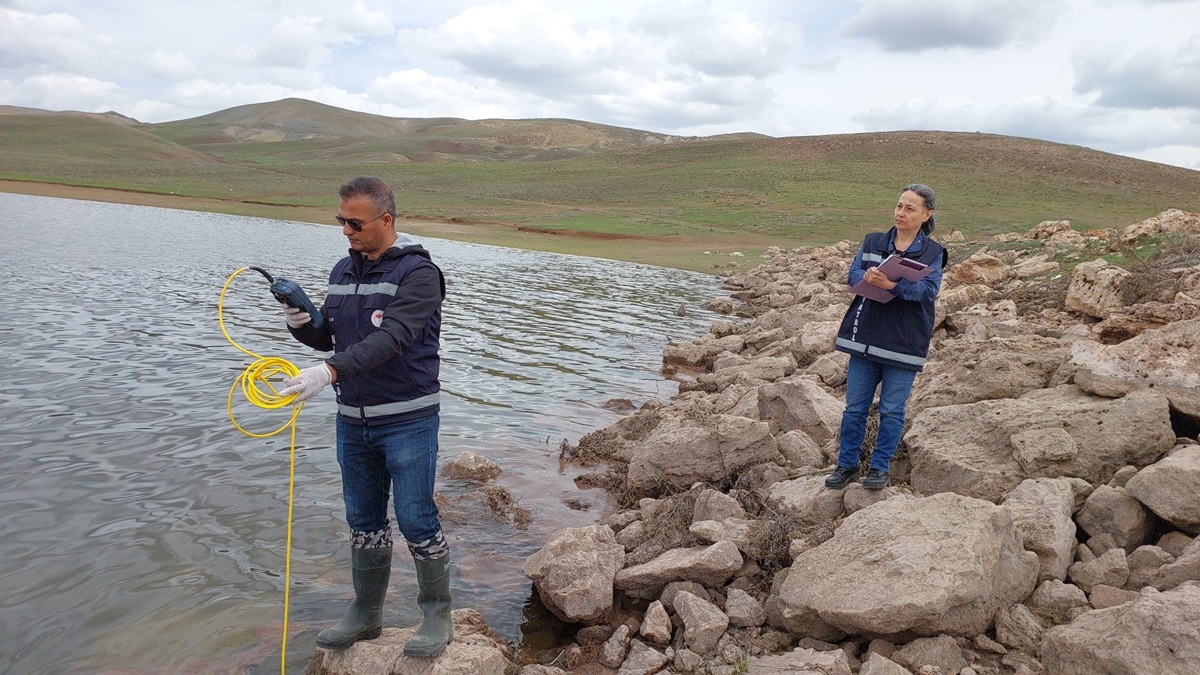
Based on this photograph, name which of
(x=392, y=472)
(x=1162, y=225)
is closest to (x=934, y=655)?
(x=392, y=472)

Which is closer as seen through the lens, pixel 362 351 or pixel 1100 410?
pixel 362 351

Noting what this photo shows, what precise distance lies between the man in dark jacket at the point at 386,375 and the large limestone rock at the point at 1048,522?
316 cm

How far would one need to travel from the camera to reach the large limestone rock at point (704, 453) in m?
6.58

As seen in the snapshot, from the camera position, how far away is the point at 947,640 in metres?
3.82

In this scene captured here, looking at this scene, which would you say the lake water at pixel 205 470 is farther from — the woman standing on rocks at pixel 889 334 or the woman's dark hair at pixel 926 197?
the woman's dark hair at pixel 926 197

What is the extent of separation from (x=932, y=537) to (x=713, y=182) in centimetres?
6558

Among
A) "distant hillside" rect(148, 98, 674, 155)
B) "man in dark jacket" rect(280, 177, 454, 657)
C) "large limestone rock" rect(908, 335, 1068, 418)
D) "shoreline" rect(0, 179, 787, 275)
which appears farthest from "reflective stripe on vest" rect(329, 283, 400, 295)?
"distant hillside" rect(148, 98, 674, 155)

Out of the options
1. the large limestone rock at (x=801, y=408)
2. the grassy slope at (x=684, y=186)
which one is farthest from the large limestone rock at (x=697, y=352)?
the grassy slope at (x=684, y=186)

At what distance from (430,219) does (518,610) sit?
4367 cm

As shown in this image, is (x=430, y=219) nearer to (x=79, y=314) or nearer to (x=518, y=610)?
(x=79, y=314)

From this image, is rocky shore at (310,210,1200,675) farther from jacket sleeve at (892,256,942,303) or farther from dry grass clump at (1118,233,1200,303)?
jacket sleeve at (892,256,942,303)

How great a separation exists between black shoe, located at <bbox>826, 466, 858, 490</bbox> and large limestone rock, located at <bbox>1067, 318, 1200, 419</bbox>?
1.74m

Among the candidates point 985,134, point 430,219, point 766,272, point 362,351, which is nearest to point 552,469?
point 362,351

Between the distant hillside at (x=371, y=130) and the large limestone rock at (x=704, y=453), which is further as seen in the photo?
the distant hillside at (x=371, y=130)
